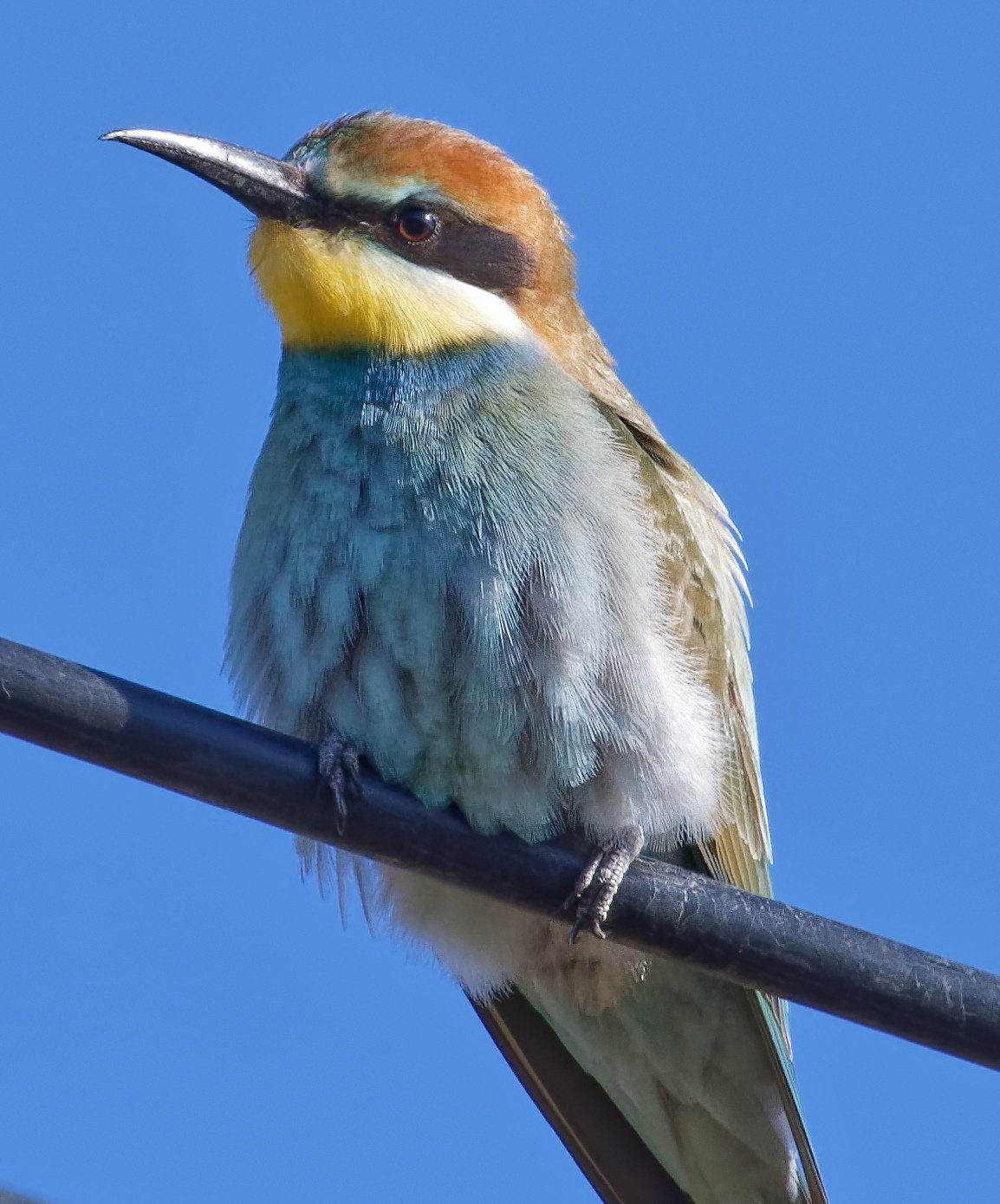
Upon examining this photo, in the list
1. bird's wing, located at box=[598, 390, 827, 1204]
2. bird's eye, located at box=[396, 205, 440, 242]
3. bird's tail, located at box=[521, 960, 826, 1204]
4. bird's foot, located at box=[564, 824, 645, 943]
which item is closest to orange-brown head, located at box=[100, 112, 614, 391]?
bird's eye, located at box=[396, 205, 440, 242]

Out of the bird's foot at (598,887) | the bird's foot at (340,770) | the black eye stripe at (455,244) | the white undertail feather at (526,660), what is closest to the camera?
the bird's foot at (340,770)

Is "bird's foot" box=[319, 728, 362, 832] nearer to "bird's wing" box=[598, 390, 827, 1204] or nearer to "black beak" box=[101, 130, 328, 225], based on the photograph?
"bird's wing" box=[598, 390, 827, 1204]

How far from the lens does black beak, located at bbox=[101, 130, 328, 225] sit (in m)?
3.12

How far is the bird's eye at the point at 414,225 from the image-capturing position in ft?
10.4

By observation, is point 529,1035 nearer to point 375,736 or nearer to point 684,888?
point 375,736

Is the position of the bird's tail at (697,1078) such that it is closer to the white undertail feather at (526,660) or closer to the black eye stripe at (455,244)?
the white undertail feather at (526,660)

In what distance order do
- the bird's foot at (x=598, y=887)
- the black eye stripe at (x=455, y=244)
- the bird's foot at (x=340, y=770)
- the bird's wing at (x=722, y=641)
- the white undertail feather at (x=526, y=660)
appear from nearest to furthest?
1. the bird's foot at (x=340, y=770)
2. the bird's foot at (x=598, y=887)
3. the white undertail feather at (x=526, y=660)
4. the bird's wing at (x=722, y=641)
5. the black eye stripe at (x=455, y=244)

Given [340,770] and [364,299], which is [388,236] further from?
[340,770]

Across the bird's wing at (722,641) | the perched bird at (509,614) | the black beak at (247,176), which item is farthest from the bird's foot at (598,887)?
the black beak at (247,176)

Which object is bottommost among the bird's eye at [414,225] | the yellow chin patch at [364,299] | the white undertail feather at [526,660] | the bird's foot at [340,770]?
the bird's foot at [340,770]

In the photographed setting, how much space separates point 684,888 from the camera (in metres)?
2.22

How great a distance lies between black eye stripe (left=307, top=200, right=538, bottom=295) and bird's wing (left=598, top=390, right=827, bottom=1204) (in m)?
0.31

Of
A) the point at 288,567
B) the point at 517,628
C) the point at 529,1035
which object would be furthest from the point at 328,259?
the point at 529,1035

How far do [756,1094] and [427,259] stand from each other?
1.60 metres
